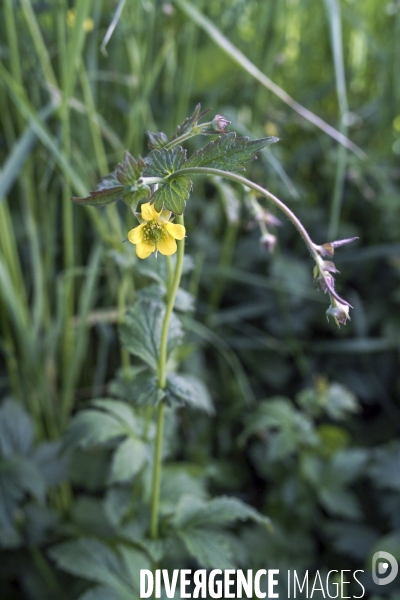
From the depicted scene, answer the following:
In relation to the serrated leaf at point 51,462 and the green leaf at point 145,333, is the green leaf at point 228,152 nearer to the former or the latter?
the green leaf at point 145,333

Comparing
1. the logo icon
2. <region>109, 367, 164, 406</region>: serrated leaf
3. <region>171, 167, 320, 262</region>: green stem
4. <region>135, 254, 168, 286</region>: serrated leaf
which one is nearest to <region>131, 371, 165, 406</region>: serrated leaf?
<region>109, 367, 164, 406</region>: serrated leaf

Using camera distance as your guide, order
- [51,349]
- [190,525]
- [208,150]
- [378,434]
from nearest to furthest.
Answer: [208,150] → [190,525] → [51,349] → [378,434]

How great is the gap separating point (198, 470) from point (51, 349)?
0.30 m

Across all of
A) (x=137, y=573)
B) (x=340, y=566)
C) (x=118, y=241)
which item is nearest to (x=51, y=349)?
(x=118, y=241)

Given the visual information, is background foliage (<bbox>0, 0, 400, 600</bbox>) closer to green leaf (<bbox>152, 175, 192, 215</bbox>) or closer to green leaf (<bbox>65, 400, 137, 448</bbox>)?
green leaf (<bbox>65, 400, 137, 448</bbox>)

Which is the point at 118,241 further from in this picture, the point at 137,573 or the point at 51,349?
the point at 137,573

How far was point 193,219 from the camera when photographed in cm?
118

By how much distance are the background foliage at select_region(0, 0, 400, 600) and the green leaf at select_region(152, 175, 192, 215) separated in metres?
0.18

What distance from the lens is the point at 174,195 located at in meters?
0.39

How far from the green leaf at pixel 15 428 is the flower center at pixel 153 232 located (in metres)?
0.50

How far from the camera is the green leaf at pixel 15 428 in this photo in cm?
79

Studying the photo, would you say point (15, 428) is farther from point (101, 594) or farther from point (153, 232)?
point (153, 232)

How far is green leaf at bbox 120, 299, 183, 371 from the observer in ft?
1.76

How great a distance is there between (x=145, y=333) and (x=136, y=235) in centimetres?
16
